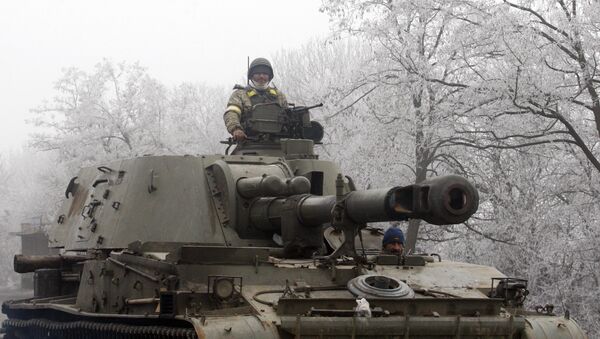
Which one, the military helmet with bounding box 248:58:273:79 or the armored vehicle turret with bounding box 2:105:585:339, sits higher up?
the military helmet with bounding box 248:58:273:79

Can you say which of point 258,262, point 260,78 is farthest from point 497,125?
point 258,262

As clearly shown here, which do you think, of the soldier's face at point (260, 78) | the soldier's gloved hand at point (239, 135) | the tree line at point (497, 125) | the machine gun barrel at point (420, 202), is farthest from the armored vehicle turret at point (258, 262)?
the tree line at point (497, 125)

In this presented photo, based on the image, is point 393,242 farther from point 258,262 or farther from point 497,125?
point 497,125

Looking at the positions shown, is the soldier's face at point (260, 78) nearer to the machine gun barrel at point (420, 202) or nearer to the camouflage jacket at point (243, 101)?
the camouflage jacket at point (243, 101)

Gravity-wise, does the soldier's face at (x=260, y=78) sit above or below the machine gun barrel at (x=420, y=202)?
above

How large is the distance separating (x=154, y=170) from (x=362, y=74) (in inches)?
406

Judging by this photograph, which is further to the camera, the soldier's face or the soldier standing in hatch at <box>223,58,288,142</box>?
the soldier's face

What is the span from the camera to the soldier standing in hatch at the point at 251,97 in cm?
1206

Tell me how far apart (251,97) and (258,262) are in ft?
13.1

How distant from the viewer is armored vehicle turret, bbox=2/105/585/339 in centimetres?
805

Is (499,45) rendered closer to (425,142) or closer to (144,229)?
(425,142)

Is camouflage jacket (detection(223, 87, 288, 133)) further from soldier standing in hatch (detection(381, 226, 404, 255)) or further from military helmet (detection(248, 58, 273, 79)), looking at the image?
soldier standing in hatch (detection(381, 226, 404, 255))

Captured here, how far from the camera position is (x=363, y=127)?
21.4 m

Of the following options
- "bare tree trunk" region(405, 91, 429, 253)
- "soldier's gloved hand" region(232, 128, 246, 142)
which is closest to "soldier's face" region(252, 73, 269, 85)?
"soldier's gloved hand" region(232, 128, 246, 142)
